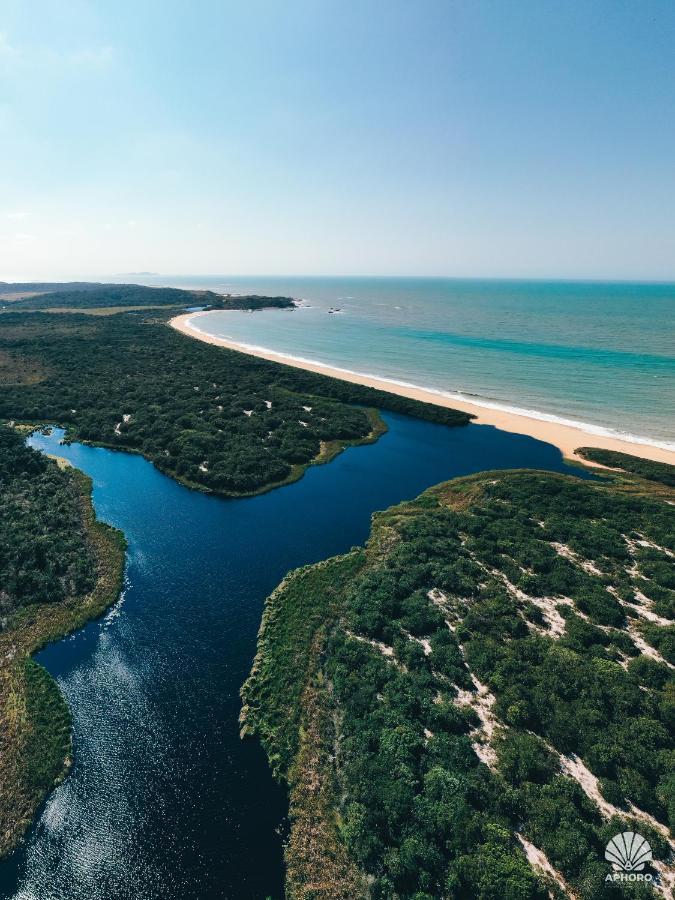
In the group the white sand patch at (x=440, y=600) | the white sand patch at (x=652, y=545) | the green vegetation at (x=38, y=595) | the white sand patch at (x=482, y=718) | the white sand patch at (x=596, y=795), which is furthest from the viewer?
the white sand patch at (x=652, y=545)

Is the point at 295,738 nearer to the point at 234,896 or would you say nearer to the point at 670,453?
the point at 234,896

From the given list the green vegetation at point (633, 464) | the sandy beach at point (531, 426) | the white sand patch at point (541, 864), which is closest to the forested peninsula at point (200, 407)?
the sandy beach at point (531, 426)

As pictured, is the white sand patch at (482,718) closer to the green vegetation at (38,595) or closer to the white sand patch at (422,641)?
the white sand patch at (422,641)

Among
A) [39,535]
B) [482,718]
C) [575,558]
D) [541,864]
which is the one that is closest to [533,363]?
[575,558]

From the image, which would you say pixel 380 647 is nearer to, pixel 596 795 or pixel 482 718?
pixel 482 718

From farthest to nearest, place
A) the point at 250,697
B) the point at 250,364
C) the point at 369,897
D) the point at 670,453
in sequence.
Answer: the point at 250,364 → the point at 670,453 → the point at 250,697 → the point at 369,897

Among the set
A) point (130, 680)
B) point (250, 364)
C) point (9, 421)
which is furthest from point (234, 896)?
point (250, 364)
